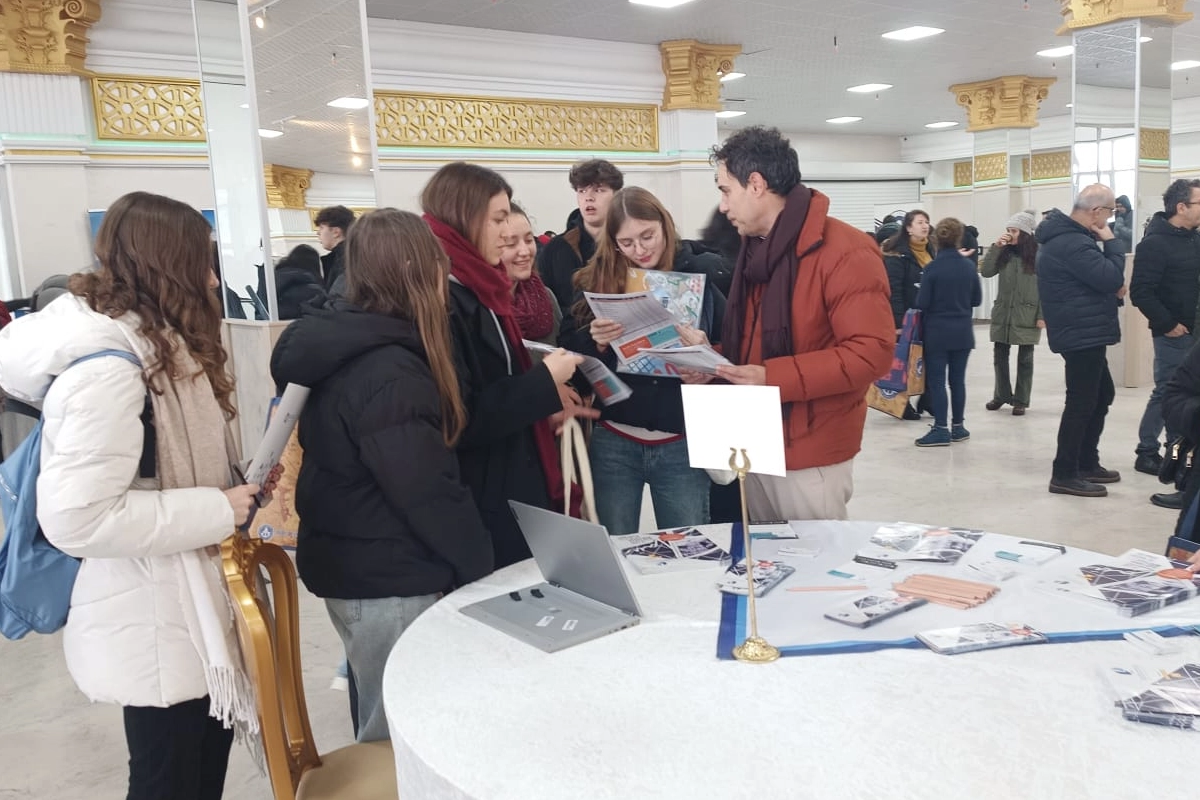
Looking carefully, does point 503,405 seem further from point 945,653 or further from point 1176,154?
point 1176,154

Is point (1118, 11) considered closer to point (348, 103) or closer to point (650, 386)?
point (348, 103)

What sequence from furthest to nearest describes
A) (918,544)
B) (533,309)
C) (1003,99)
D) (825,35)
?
Result: (1003,99), (825,35), (533,309), (918,544)

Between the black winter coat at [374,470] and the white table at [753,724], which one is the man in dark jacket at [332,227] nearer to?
the black winter coat at [374,470]

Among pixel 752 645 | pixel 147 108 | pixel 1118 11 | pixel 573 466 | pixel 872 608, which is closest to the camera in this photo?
pixel 752 645

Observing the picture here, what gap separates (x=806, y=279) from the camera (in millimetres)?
2295

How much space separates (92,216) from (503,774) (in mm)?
6639

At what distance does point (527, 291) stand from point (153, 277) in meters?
1.23

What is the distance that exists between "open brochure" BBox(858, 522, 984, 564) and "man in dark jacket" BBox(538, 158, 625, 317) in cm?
149

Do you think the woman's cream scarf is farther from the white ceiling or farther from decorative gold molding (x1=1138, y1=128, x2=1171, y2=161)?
decorative gold molding (x1=1138, y1=128, x2=1171, y2=161)

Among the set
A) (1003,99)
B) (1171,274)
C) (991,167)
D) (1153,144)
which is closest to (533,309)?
(1171,274)

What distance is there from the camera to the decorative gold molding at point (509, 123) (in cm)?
821

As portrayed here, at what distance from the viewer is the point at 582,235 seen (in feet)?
10.8

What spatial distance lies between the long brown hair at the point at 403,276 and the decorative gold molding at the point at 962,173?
59.8 feet

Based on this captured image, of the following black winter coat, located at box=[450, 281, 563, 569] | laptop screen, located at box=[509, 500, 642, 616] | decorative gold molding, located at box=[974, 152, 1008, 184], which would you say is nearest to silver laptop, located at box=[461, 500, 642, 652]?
laptop screen, located at box=[509, 500, 642, 616]
